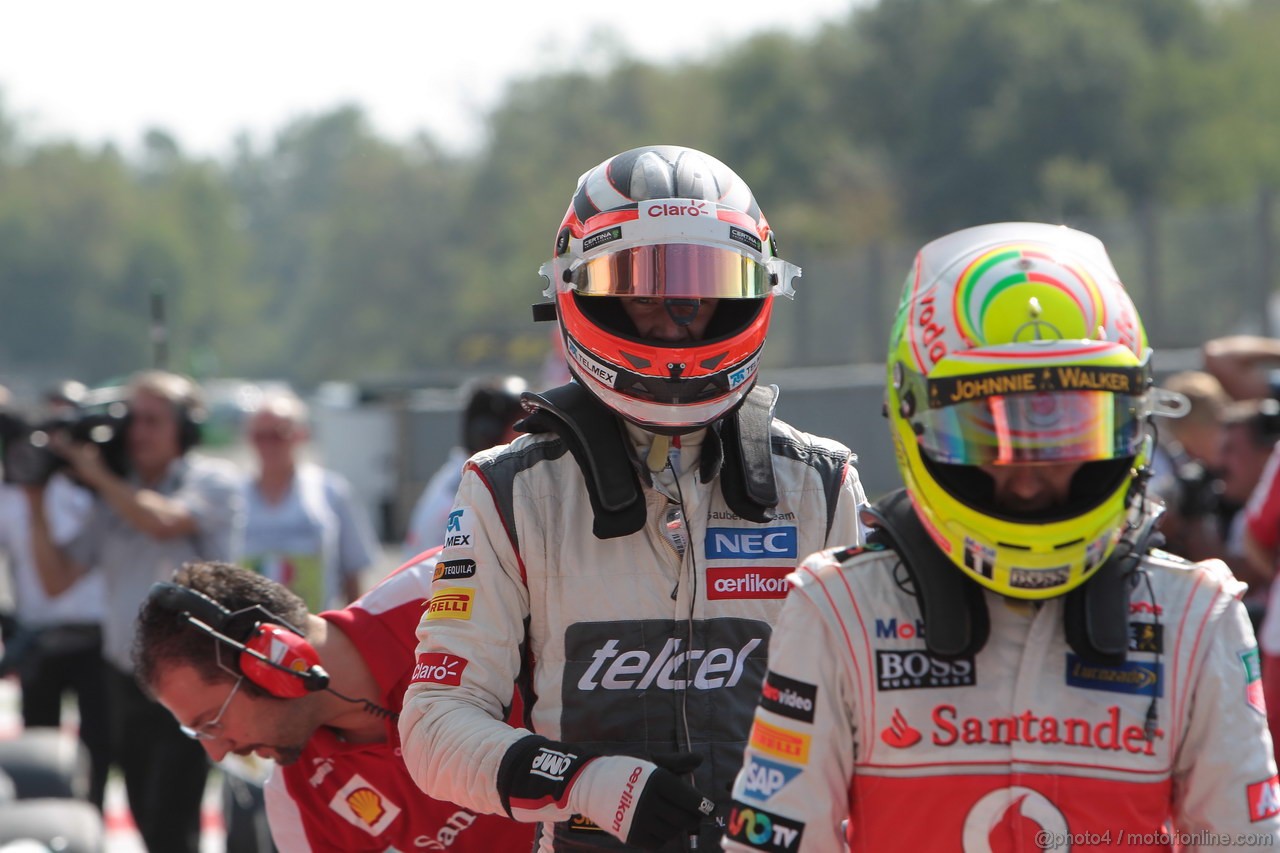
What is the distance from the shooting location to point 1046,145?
1758 inches

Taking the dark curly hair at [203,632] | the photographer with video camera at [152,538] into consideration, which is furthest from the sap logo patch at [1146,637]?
the photographer with video camera at [152,538]

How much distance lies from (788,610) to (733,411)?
739mm

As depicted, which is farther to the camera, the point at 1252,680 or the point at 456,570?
the point at 456,570

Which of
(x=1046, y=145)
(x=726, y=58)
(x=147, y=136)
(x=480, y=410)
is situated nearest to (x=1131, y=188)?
(x=1046, y=145)

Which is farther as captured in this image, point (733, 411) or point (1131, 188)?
point (1131, 188)

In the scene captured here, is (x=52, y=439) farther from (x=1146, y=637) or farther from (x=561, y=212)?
(x=561, y=212)

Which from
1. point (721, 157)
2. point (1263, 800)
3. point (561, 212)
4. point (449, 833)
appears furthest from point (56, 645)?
point (561, 212)

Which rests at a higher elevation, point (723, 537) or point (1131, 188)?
point (1131, 188)

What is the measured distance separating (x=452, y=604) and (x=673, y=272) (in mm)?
641

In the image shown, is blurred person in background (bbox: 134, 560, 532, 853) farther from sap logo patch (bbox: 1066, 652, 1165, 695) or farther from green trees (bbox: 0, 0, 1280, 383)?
green trees (bbox: 0, 0, 1280, 383)

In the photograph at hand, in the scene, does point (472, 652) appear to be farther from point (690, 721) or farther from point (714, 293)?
point (714, 293)

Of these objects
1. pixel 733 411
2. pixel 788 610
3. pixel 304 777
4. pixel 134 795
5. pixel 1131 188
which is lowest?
pixel 134 795

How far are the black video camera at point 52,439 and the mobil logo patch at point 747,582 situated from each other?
426 cm

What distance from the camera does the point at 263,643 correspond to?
10.6 ft
